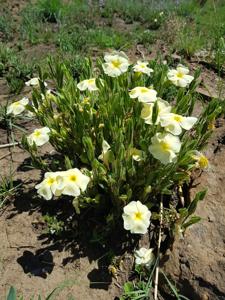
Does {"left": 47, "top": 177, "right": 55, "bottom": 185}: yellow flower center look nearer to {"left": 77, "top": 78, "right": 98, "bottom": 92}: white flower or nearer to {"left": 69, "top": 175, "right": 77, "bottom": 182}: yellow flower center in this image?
{"left": 69, "top": 175, "right": 77, "bottom": 182}: yellow flower center

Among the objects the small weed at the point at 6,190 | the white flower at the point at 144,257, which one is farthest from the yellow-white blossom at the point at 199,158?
the small weed at the point at 6,190

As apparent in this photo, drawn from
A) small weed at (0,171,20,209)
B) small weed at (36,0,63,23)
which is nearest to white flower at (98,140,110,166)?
small weed at (0,171,20,209)

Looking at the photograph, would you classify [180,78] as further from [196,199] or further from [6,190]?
[6,190]

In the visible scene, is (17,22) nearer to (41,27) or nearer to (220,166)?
(41,27)

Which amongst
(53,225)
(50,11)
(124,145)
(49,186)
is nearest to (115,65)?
(124,145)

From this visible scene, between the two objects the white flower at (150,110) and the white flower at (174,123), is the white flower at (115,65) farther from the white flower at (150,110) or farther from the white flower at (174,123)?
the white flower at (174,123)

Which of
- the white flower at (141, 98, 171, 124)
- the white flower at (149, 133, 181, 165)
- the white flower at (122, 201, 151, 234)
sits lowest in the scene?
the white flower at (122, 201, 151, 234)
